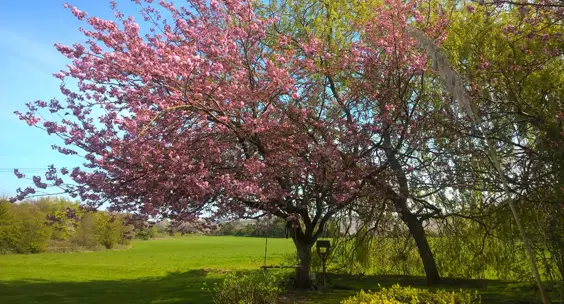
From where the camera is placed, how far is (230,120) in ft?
28.7

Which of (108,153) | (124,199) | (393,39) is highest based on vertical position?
(393,39)

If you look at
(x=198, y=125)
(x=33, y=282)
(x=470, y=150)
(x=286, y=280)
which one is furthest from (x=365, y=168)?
(x=33, y=282)

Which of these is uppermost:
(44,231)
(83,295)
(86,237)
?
(44,231)

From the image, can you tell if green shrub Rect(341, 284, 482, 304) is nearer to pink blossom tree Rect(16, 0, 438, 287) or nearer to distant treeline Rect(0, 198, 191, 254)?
pink blossom tree Rect(16, 0, 438, 287)

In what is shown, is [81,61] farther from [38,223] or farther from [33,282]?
[38,223]

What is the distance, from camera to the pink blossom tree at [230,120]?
8141mm

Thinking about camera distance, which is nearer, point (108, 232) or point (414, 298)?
point (414, 298)

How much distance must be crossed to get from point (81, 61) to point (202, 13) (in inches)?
119

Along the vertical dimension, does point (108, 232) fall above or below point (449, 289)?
above

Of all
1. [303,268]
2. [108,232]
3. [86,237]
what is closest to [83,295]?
[303,268]

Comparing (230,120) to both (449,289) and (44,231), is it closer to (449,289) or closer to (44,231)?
(449,289)

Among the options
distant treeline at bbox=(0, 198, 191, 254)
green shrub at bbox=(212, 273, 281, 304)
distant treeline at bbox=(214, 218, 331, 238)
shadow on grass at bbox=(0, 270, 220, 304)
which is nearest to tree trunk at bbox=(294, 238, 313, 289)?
distant treeline at bbox=(214, 218, 331, 238)

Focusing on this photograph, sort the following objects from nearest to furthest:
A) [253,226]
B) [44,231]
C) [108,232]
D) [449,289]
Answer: [449,289]
[253,226]
[44,231]
[108,232]

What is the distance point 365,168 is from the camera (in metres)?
10.0
